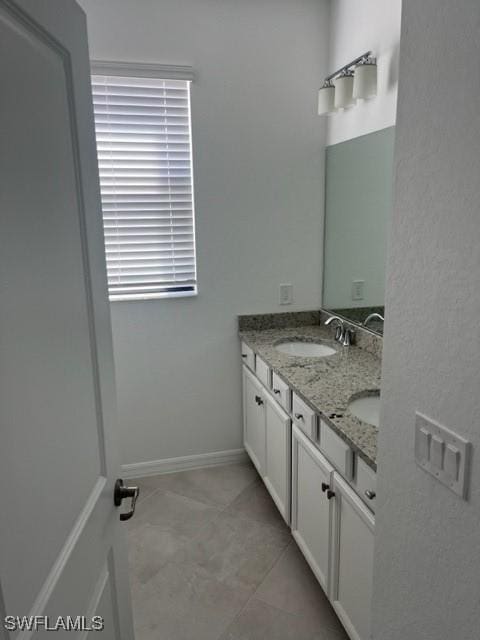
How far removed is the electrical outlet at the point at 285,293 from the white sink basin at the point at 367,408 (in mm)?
1166

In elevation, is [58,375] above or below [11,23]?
below

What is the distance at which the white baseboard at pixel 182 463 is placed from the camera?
3094 mm

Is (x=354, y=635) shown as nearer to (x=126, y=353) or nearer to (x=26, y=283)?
(x=26, y=283)

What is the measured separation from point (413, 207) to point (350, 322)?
183 cm

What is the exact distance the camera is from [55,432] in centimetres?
92

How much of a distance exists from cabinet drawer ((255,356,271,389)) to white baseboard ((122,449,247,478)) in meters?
0.78

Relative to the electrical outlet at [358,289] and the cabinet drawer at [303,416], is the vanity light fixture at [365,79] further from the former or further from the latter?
the cabinet drawer at [303,416]

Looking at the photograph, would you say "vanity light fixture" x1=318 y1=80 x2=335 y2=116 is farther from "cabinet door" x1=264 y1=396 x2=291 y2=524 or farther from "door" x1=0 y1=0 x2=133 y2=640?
"door" x1=0 y1=0 x2=133 y2=640

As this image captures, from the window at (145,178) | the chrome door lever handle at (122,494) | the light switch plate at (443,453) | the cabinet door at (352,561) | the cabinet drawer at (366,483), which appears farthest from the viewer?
the window at (145,178)

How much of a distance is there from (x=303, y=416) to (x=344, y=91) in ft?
5.49

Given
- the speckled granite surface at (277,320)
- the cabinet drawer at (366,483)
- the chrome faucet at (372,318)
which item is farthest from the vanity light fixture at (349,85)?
the cabinet drawer at (366,483)

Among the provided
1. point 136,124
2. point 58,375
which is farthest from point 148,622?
point 136,124

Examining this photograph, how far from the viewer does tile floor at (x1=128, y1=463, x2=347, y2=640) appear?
6.50 feet

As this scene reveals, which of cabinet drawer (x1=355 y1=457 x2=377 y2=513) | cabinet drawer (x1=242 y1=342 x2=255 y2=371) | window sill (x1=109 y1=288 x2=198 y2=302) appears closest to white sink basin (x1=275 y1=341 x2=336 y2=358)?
cabinet drawer (x1=242 y1=342 x2=255 y2=371)
